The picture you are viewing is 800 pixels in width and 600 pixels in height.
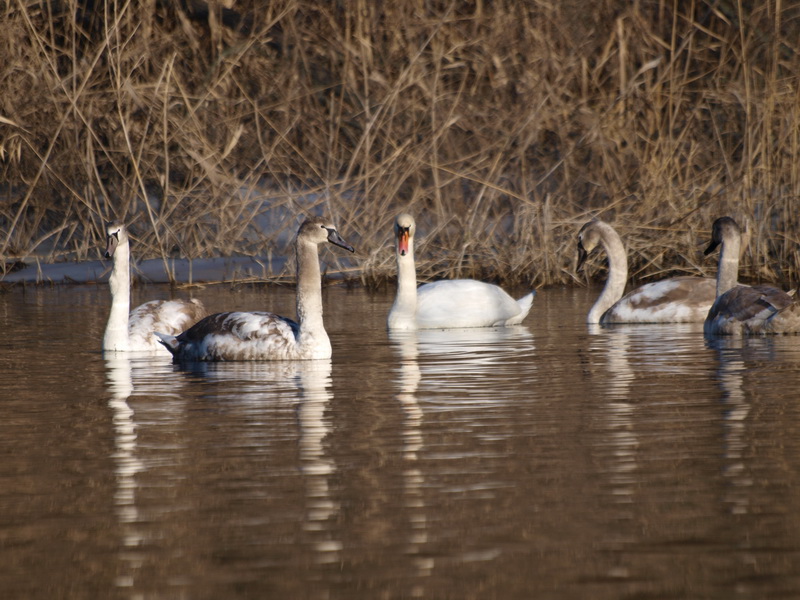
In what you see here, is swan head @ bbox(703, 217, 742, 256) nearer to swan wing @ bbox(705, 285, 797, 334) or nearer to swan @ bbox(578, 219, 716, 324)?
swan @ bbox(578, 219, 716, 324)

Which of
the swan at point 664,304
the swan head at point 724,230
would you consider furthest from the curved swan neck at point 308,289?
the swan head at point 724,230

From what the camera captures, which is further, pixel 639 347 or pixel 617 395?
pixel 639 347

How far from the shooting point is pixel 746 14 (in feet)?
67.9

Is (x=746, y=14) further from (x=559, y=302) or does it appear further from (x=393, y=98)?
(x=559, y=302)

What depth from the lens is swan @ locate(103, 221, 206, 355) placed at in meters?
10.2

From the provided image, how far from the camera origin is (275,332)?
A: 30.5 ft

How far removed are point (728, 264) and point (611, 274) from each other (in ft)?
4.99

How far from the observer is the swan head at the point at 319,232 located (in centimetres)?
966

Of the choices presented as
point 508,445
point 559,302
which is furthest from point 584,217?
point 508,445

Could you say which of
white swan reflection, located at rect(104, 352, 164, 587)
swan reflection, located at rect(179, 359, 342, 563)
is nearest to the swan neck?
swan reflection, located at rect(179, 359, 342, 563)

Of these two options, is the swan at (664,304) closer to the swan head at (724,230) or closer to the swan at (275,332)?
the swan head at (724,230)

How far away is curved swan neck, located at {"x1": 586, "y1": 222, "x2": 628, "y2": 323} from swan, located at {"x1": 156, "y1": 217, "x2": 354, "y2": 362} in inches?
143

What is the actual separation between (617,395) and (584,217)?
9.41 metres

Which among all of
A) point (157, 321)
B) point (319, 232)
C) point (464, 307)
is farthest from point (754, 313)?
point (157, 321)
